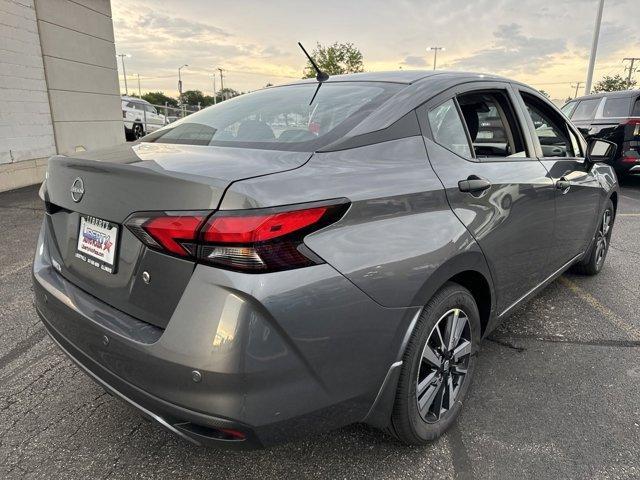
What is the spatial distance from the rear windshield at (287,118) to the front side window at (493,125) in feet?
1.80

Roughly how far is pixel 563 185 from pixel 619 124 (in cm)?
726

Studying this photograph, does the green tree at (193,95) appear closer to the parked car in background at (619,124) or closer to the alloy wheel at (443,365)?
the parked car in background at (619,124)

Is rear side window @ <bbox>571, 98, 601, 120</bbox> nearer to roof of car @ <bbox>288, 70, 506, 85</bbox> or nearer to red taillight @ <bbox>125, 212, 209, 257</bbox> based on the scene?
roof of car @ <bbox>288, 70, 506, 85</bbox>

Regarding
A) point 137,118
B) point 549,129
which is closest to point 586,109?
point 549,129

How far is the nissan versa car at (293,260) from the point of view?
1443mm

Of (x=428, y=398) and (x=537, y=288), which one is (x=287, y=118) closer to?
(x=428, y=398)

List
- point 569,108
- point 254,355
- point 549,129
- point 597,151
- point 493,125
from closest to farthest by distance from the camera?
point 254,355 → point 493,125 → point 549,129 → point 597,151 → point 569,108

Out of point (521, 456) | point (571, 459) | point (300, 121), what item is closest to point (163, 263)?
point (300, 121)

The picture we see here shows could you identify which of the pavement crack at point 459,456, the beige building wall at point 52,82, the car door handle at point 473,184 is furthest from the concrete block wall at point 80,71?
the pavement crack at point 459,456

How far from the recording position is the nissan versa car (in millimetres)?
1443

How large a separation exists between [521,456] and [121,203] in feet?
6.52

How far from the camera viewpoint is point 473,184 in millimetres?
2162

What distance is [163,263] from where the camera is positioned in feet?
5.02

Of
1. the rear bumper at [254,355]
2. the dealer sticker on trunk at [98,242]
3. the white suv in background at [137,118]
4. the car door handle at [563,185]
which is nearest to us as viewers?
the rear bumper at [254,355]
